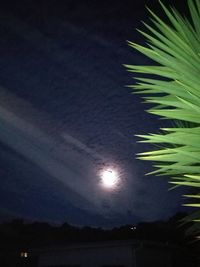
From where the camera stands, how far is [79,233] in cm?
3161

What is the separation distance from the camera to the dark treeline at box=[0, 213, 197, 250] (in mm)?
29145

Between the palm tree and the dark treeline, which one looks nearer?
the palm tree

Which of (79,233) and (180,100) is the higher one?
(79,233)

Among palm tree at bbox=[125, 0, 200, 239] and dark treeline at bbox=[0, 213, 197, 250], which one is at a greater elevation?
dark treeline at bbox=[0, 213, 197, 250]

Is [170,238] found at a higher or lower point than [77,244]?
higher

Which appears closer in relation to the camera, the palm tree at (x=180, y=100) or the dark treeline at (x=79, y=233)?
the palm tree at (x=180, y=100)

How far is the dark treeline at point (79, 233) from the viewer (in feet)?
95.6

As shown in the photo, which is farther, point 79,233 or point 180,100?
point 79,233

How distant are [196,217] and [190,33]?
0.92 metres

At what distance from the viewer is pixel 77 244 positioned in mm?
21344

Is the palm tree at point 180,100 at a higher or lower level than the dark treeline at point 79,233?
lower

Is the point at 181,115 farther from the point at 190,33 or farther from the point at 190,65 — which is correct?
the point at 190,33

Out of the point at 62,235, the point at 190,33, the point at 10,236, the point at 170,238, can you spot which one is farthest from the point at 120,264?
the point at 190,33

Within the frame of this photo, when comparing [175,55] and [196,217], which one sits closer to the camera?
[175,55]
